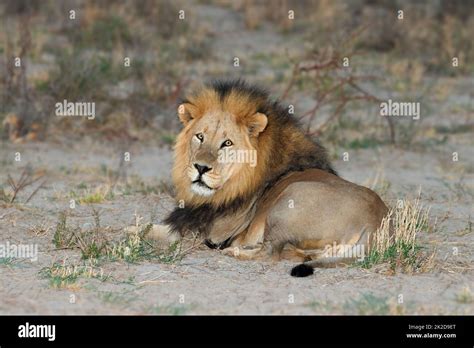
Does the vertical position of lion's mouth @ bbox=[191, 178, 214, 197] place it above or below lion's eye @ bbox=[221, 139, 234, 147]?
below

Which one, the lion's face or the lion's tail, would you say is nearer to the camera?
the lion's tail

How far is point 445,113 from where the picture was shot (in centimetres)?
1495

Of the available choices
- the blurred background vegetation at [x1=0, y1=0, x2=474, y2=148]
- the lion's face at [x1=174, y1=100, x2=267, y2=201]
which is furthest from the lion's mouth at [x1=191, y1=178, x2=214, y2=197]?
the blurred background vegetation at [x1=0, y1=0, x2=474, y2=148]

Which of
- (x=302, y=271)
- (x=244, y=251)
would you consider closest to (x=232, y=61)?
(x=244, y=251)

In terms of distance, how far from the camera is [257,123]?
8156 mm

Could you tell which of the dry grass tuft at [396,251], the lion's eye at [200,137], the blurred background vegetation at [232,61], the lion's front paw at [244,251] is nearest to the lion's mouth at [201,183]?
the lion's eye at [200,137]

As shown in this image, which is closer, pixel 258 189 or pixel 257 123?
pixel 257 123

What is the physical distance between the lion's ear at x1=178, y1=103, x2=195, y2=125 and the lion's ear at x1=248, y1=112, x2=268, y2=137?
0.46m

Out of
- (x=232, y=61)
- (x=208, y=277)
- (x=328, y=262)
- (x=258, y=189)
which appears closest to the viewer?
(x=208, y=277)

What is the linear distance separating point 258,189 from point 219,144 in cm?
52

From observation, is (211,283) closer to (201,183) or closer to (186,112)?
(201,183)

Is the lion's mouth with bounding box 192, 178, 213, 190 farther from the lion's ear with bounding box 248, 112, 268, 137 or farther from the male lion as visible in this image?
the lion's ear with bounding box 248, 112, 268, 137

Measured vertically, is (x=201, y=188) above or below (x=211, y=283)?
above

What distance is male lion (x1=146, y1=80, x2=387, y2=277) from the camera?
782 centimetres
